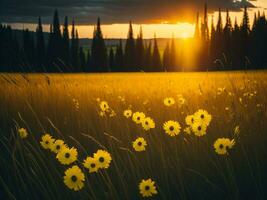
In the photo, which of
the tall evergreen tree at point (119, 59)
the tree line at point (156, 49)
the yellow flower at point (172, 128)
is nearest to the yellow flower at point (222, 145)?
the yellow flower at point (172, 128)

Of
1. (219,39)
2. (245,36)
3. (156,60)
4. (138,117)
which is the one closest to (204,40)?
(219,39)

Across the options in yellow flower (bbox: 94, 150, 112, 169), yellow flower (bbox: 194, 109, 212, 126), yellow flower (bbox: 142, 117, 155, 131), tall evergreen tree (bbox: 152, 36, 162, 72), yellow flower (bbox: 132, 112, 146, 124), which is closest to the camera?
yellow flower (bbox: 94, 150, 112, 169)

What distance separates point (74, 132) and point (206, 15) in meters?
64.9

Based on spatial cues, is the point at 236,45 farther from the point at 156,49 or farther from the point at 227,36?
the point at 156,49

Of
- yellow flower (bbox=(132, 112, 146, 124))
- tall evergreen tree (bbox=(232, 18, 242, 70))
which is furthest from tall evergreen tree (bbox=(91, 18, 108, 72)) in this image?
yellow flower (bbox=(132, 112, 146, 124))

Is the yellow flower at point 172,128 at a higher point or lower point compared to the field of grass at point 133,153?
higher

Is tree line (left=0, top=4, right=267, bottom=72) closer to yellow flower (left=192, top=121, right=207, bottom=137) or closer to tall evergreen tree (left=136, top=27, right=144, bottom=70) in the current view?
tall evergreen tree (left=136, top=27, right=144, bottom=70)

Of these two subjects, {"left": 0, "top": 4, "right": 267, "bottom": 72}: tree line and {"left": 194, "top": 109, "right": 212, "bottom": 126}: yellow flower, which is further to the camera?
{"left": 0, "top": 4, "right": 267, "bottom": 72}: tree line

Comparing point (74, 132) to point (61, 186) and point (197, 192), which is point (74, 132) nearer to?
point (61, 186)

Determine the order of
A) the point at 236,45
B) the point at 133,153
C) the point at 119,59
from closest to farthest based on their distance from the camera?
1. the point at 133,153
2. the point at 236,45
3. the point at 119,59

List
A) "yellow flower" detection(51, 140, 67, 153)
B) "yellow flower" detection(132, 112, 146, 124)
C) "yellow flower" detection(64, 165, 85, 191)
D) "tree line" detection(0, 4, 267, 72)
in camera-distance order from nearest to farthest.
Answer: "yellow flower" detection(64, 165, 85, 191) < "yellow flower" detection(51, 140, 67, 153) < "yellow flower" detection(132, 112, 146, 124) < "tree line" detection(0, 4, 267, 72)

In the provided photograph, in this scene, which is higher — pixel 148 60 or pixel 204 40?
pixel 204 40

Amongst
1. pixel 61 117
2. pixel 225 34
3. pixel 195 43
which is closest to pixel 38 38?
pixel 195 43

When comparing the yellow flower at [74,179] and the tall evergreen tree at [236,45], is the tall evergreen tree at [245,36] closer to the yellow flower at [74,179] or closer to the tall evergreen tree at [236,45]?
the tall evergreen tree at [236,45]
